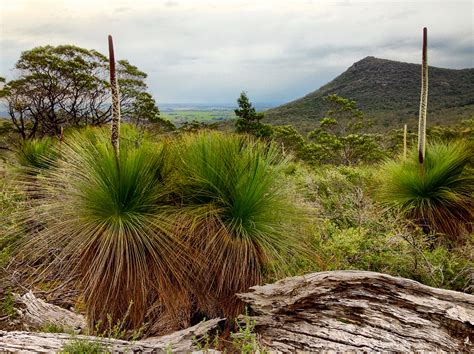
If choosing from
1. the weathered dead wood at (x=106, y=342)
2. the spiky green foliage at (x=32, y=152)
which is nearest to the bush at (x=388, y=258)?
the weathered dead wood at (x=106, y=342)

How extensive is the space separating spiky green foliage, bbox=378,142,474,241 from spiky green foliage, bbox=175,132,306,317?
331 centimetres

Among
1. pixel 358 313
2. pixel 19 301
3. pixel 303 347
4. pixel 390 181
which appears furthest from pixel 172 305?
pixel 390 181

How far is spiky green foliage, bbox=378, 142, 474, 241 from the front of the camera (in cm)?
623

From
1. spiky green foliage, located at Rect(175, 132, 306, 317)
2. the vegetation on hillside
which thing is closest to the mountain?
the vegetation on hillside

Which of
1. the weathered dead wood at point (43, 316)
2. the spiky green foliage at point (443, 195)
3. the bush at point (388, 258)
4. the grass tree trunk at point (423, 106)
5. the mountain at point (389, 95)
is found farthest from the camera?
the mountain at point (389, 95)

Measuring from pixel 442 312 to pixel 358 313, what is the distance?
647mm

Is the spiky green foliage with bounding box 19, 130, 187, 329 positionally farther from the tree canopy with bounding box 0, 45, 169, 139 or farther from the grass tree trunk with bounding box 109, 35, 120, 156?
the tree canopy with bounding box 0, 45, 169, 139

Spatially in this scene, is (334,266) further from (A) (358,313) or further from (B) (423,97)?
(B) (423,97)

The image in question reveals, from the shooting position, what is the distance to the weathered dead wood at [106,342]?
125 inches

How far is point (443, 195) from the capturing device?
6.29 meters

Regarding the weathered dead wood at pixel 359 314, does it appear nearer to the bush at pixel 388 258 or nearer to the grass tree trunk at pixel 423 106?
the bush at pixel 388 258

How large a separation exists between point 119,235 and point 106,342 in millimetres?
885

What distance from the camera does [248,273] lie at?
3.77 metres

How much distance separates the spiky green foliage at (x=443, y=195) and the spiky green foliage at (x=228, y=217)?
331cm
